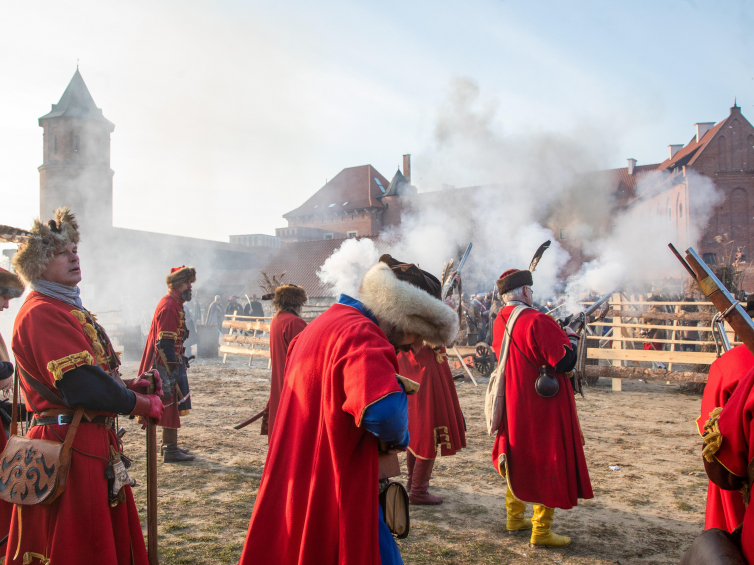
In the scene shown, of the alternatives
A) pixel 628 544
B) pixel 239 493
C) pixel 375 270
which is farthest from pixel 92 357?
pixel 628 544

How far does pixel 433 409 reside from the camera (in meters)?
4.70

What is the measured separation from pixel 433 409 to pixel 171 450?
10.2ft

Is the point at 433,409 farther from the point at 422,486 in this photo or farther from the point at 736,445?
the point at 736,445

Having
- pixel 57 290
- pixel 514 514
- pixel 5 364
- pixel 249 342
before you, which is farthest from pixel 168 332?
pixel 249 342

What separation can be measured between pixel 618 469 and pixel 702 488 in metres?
0.80

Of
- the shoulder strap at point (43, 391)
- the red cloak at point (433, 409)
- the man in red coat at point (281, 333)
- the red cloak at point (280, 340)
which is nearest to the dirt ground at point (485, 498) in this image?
the red cloak at point (433, 409)

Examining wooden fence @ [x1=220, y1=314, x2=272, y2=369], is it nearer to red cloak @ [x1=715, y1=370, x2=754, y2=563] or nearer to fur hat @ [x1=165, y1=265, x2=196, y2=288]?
fur hat @ [x1=165, y1=265, x2=196, y2=288]

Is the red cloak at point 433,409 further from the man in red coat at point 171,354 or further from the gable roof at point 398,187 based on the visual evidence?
the gable roof at point 398,187

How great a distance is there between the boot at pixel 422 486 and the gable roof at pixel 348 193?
46.4 meters

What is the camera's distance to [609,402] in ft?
31.5

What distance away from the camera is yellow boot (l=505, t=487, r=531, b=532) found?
406 centimetres

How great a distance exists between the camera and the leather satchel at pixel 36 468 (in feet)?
7.57

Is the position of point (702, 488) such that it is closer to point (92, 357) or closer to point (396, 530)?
point (396, 530)

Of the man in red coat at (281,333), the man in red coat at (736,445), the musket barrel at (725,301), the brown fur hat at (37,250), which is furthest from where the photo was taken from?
the man in red coat at (281,333)
